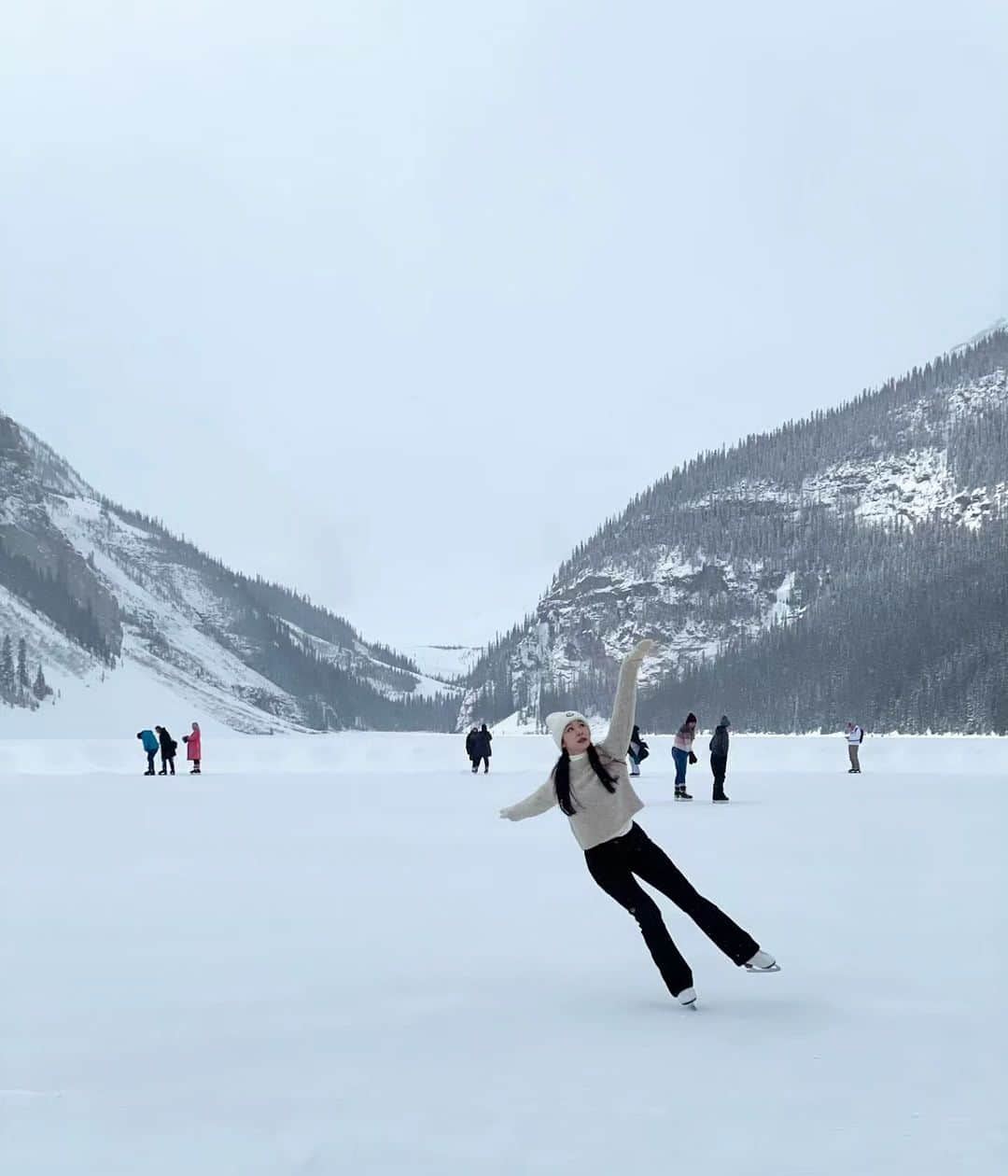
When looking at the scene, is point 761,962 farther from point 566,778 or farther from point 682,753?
point 682,753

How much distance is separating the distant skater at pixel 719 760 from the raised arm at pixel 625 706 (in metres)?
16.6

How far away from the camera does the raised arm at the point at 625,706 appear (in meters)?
6.73

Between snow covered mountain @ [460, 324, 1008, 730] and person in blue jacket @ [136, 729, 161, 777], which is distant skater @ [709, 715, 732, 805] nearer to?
person in blue jacket @ [136, 729, 161, 777]

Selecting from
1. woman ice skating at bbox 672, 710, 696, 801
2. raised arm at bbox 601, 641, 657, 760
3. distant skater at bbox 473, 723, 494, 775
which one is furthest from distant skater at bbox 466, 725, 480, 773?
raised arm at bbox 601, 641, 657, 760

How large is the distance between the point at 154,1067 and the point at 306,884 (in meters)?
6.49

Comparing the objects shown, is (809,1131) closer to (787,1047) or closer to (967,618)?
(787,1047)

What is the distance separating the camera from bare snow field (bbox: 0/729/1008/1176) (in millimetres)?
4426

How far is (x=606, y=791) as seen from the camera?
663 centimetres

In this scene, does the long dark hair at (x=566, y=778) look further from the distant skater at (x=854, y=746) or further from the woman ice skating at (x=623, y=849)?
the distant skater at (x=854, y=746)

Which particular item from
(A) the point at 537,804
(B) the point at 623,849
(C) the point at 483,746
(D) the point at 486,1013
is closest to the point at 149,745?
(C) the point at 483,746

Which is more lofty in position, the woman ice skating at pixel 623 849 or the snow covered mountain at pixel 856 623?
the snow covered mountain at pixel 856 623

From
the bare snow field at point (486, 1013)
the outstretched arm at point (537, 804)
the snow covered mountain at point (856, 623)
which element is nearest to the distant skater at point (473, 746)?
the bare snow field at point (486, 1013)

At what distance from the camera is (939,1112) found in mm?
4621

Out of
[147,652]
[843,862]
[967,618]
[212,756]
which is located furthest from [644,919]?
[147,652]
